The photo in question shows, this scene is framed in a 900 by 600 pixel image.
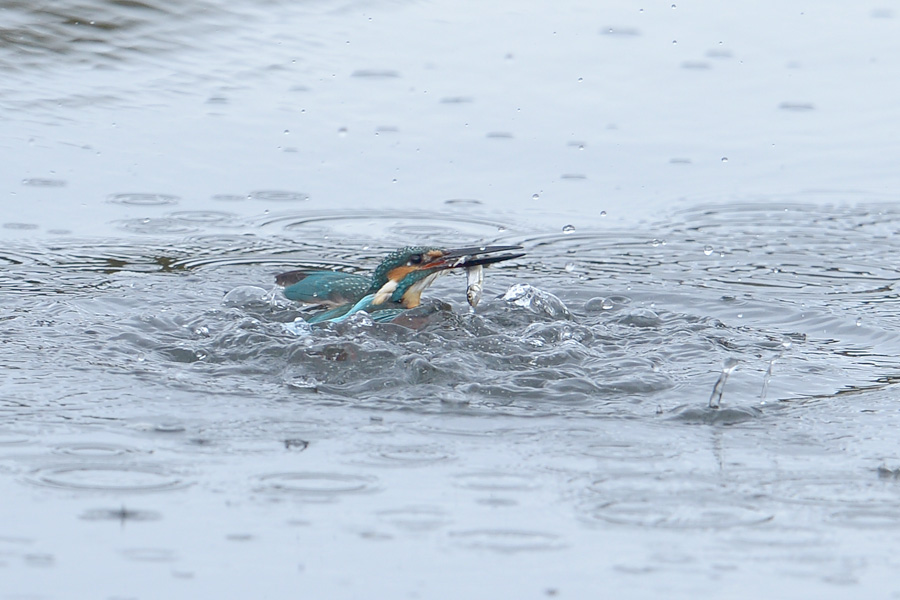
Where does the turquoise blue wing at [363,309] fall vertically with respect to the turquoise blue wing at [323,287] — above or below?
below

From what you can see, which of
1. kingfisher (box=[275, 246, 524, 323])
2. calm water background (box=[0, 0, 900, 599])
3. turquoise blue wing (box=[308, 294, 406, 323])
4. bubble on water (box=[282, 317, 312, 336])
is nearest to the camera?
calm water background (box=[0, 0, 900, 599])

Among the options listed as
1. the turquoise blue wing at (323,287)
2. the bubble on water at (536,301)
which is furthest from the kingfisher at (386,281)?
the bubble on water at (536,301)

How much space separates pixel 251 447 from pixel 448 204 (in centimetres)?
339

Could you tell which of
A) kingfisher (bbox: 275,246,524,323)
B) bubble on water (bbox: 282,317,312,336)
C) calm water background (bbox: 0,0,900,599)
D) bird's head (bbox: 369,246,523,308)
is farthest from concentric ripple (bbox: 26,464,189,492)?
bird's head (bbox: 369,246,523,308)

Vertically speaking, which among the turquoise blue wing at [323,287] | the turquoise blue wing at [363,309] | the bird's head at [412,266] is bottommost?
the turquoise blue wing at [363,309]

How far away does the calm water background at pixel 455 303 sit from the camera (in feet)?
11.0

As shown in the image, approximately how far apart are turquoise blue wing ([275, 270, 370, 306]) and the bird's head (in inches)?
3.1

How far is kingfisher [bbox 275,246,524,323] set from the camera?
230 inches

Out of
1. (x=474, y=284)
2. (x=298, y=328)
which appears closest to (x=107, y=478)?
(x=298, y=328)

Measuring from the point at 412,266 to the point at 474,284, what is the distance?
289 mm

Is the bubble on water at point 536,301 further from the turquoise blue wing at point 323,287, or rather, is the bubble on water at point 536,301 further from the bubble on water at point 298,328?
the bubble on water at point 298,328

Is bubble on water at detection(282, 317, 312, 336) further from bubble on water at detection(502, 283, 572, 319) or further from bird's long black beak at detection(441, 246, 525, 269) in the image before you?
bubble on water at detection(502, 283, 572, 319)

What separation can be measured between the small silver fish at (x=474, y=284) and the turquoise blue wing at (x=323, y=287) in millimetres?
452

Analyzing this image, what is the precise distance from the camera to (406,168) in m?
7.60
